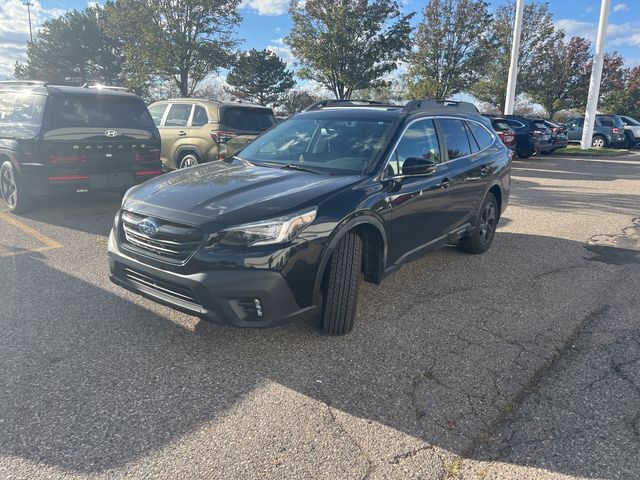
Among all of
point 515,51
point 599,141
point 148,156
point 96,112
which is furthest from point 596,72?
point 96,112

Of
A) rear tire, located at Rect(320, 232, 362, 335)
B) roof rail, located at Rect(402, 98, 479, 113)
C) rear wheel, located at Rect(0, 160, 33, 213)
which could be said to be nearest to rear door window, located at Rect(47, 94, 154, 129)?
rear wheel, located at Rect(0, 160, 33, 213)

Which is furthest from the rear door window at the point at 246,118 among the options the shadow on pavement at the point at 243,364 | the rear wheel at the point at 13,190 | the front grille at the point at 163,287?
the front grille at the point at 163,287

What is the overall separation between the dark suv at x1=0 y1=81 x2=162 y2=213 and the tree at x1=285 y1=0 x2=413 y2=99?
15770 mm

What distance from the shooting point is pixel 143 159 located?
23.8 ft

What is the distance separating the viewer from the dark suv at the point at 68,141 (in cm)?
643

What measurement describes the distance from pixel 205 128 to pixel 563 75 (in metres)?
31.9

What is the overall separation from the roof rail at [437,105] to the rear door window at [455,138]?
15 cm

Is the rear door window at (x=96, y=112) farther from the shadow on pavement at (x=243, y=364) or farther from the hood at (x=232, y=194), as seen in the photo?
the hood at (x=232, y=194)

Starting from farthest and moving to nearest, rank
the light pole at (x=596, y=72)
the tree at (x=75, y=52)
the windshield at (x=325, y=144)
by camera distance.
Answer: the tree at (x=75, y=52) < the light pole at (x=596, y=72) < the windshield at (x=325, y=144)

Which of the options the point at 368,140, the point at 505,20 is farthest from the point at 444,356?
the point at 505,20

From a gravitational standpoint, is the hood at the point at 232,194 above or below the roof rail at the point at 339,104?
below

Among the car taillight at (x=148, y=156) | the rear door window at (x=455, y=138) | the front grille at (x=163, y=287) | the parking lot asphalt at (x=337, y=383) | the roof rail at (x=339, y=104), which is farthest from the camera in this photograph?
the car taillight at (x=148, y=156)

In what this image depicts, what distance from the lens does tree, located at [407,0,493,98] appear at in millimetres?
25094

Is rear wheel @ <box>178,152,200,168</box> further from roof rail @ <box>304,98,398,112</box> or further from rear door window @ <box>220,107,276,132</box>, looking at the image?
roof rail @ <box>304,98,398,112</box>
